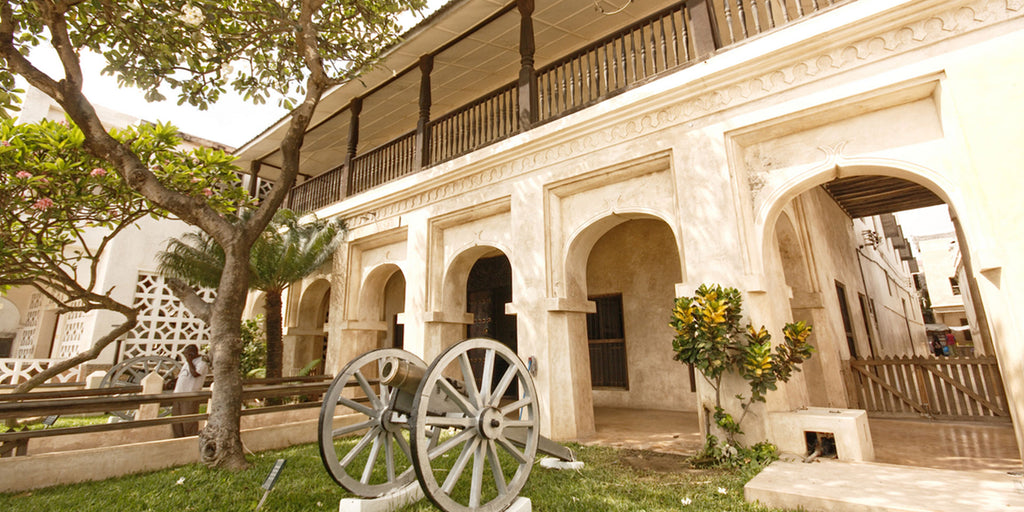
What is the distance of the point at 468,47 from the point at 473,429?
7.76 m

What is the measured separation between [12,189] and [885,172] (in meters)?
10.2

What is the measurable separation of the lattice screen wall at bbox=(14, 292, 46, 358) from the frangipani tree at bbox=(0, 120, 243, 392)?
894cm

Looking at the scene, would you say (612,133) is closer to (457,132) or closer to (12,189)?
(457,132)

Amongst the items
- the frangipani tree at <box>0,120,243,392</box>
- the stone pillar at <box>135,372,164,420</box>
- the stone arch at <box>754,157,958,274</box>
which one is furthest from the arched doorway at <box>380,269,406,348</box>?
the stone arch at <box>754,157,958,274</box>

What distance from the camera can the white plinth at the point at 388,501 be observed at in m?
3.21

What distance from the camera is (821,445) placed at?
4562mm

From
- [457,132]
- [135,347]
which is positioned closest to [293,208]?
[135,347]

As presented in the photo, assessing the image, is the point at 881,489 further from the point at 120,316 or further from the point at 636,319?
the point at 120,316

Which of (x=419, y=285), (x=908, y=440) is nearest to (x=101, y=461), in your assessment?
(x=419, y=285)

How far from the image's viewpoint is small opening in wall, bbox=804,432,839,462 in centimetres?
447

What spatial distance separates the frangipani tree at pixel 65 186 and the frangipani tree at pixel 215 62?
1.99ft

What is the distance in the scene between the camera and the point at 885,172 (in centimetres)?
454

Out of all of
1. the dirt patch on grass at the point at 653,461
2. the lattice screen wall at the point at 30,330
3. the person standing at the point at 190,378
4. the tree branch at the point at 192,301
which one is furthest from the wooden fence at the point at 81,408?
the lattice screen wall at the point at 30,330

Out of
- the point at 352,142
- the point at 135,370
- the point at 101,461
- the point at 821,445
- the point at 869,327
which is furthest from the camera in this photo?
the point at 135,370
